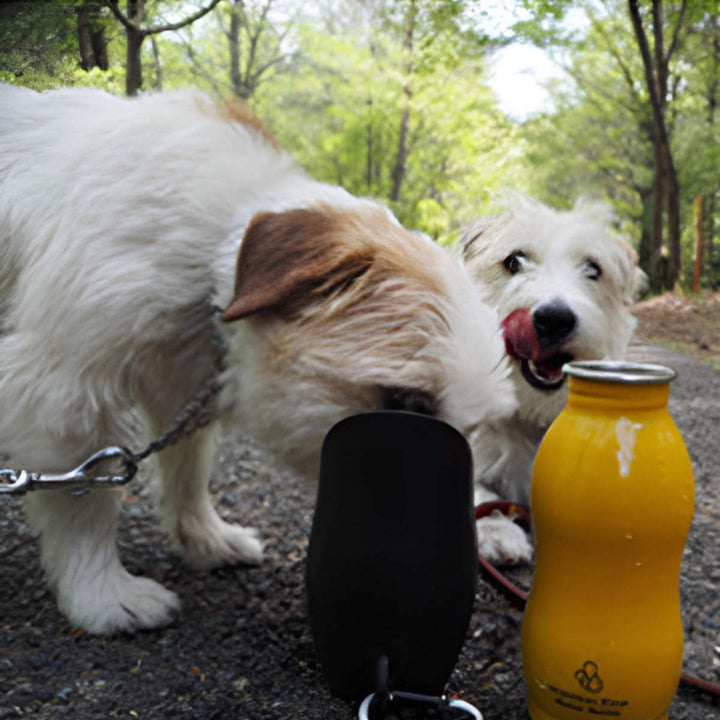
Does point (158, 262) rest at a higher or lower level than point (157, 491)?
higher

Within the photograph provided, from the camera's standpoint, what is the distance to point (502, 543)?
8.91 ft

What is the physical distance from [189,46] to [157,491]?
5.32 ft

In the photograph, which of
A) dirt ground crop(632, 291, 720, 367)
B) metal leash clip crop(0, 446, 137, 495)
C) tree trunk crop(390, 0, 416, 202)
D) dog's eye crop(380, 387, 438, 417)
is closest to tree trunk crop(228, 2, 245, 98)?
tree trunk crop(390, 0, 416, 202)

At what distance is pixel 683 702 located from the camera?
76.9 inches

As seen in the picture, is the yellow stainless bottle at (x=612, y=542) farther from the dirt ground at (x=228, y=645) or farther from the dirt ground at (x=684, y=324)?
the dirt ground at (x=684, y=324)

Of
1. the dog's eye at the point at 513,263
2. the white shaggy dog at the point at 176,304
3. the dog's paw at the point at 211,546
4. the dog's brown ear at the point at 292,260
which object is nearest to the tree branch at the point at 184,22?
the white shaggy dog at the point at 176,304

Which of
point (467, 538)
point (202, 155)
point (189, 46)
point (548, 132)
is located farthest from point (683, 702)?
point (548, 132)

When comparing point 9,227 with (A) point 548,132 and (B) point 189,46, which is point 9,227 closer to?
(B) point 189,46

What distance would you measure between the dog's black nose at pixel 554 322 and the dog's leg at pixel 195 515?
116cm

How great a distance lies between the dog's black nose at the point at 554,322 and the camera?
2.54 meters

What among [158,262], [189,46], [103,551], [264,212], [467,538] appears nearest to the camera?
[467,538]

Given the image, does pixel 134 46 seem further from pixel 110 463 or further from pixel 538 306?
pixel 538 306

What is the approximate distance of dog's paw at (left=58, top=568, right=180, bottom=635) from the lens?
7.32ft

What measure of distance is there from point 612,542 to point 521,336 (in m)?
1.11
